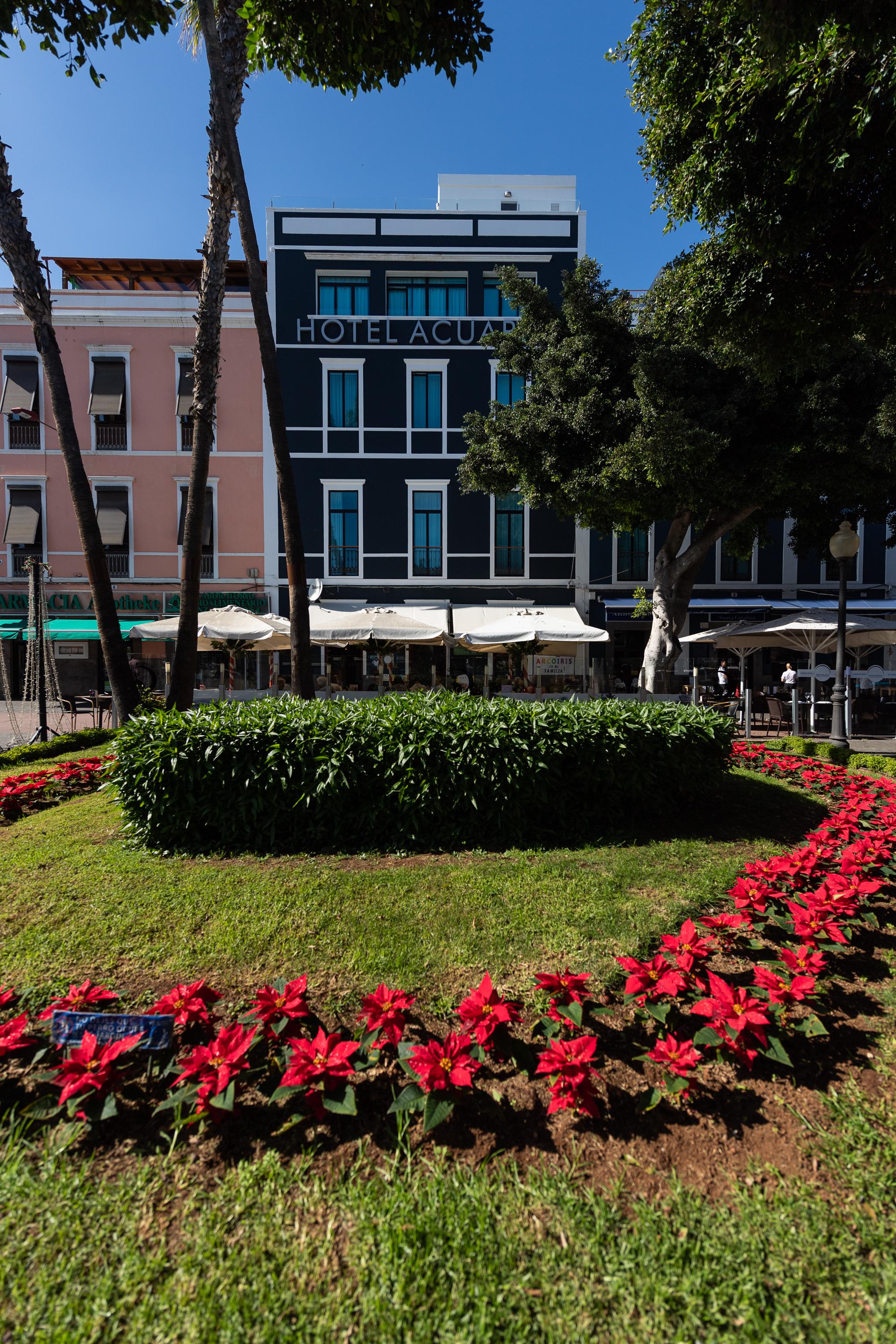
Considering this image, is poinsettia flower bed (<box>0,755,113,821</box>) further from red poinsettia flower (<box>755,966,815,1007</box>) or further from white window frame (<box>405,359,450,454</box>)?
white window frame (<box>405,359,450,454</box>)

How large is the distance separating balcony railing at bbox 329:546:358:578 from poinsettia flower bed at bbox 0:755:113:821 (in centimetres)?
1378

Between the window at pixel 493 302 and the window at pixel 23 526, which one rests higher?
the window at pixel 493 302

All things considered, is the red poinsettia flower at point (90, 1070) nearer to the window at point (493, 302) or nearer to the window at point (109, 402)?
the window at point (493, 302)

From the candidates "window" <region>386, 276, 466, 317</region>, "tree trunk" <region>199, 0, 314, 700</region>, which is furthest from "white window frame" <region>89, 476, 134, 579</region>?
"tree trunk" <region>199, 0, 314, 700</region>

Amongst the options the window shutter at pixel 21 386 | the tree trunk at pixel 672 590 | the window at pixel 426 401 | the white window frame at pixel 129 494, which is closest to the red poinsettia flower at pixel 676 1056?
the tree trunk at pixel 672 590

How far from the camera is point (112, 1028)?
2.58m

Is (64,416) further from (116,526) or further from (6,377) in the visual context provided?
(6,377)

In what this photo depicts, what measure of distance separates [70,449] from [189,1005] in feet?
32.5

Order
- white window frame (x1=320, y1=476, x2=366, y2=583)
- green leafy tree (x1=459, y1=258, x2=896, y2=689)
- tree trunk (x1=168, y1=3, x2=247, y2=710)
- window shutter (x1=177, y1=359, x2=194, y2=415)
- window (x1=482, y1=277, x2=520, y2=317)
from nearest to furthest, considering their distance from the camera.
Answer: tree trunk (x1=168, y1=3, x2=247, y2=710) → green leafy tree (x1=459, y1=258, x2=896, y2=689) → window (x1=482, y1=277, x2=520, y2=317) → white window frame (x1=320, y1=476, x2=366, y2=583) → window shutter (x1=177, y1=359, x2=194, y2=415)

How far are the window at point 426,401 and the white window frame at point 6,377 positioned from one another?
12939 mm

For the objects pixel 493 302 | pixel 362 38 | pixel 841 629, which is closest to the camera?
pixel 362 38

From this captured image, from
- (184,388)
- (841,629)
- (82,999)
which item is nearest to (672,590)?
(841,629)

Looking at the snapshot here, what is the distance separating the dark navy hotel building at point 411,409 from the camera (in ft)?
69.7

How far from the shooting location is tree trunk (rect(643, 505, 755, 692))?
50.6 feet
